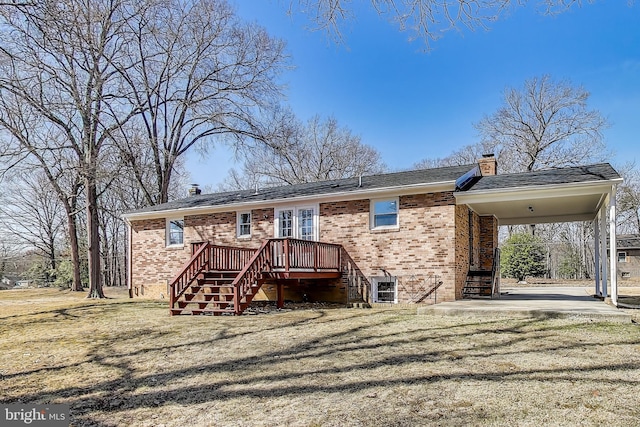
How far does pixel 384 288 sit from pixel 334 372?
304 inches

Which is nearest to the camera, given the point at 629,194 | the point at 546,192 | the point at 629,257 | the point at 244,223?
the point at 546,192

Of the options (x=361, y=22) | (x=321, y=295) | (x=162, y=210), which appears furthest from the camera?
(x=162, y=210)

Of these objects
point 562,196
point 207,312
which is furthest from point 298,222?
point 562,196

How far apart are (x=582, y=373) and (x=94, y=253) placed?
18146 mm

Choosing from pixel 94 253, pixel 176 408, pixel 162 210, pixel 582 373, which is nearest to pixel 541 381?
pixel 582 373

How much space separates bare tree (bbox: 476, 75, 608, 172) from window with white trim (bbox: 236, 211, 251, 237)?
75.7ft

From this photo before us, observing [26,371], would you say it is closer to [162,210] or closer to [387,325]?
[387,325]

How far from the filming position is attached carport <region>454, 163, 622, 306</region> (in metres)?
10.3

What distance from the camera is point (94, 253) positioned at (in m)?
18.4

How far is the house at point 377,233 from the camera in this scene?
451 inches

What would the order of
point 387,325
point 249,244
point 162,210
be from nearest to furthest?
point 387,325, point 249,244, point 162,210

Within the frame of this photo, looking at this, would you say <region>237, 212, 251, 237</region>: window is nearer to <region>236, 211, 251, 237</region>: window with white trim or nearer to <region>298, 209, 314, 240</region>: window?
<region>236, 211, 251, 237</region>: window with white trim

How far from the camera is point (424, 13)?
4.77 meters

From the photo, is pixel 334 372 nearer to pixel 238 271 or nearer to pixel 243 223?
pixel 238 271
